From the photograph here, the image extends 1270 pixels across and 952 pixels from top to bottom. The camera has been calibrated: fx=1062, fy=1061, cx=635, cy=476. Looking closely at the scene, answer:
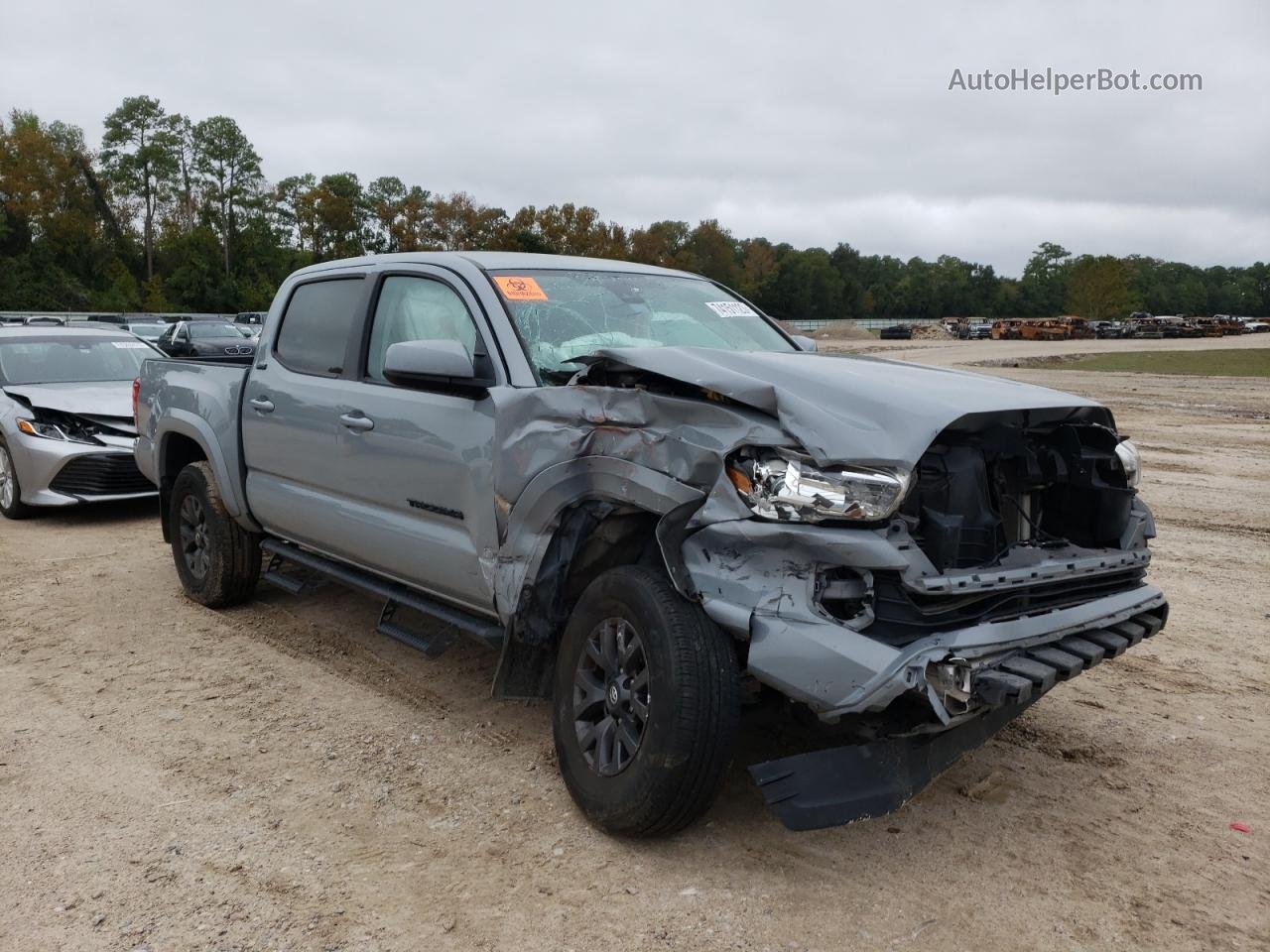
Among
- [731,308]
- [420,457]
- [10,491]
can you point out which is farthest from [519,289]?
[10,491]

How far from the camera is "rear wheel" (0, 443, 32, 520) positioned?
29.5ft

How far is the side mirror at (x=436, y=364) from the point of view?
12.7 ft

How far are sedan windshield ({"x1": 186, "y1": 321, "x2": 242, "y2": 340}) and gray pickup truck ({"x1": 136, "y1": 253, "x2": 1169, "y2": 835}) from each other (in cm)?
2074

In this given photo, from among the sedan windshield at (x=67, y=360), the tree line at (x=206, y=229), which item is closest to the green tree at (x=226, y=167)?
the tree line at (x=206, y=229)

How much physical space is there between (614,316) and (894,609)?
6.58 ft

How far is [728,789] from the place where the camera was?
386 cm

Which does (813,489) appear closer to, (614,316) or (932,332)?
(614,316)

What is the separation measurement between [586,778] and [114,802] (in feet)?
5.72

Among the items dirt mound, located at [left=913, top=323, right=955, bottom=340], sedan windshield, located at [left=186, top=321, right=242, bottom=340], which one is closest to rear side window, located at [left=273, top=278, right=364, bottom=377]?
sedan windshield, located at [left=186, top=321, right=242, bottom=340]

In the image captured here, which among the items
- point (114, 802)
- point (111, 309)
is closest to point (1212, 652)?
point (114, 802)

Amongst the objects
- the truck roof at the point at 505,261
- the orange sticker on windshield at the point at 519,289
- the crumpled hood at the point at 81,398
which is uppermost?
the truck roof at the point at 505,261

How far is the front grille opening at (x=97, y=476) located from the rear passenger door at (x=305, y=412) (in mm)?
3849

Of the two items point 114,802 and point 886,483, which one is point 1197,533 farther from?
point 114,802

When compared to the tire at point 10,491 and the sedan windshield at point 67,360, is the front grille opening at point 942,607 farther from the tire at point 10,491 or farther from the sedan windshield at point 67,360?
the sedan windshield at point 67,360
